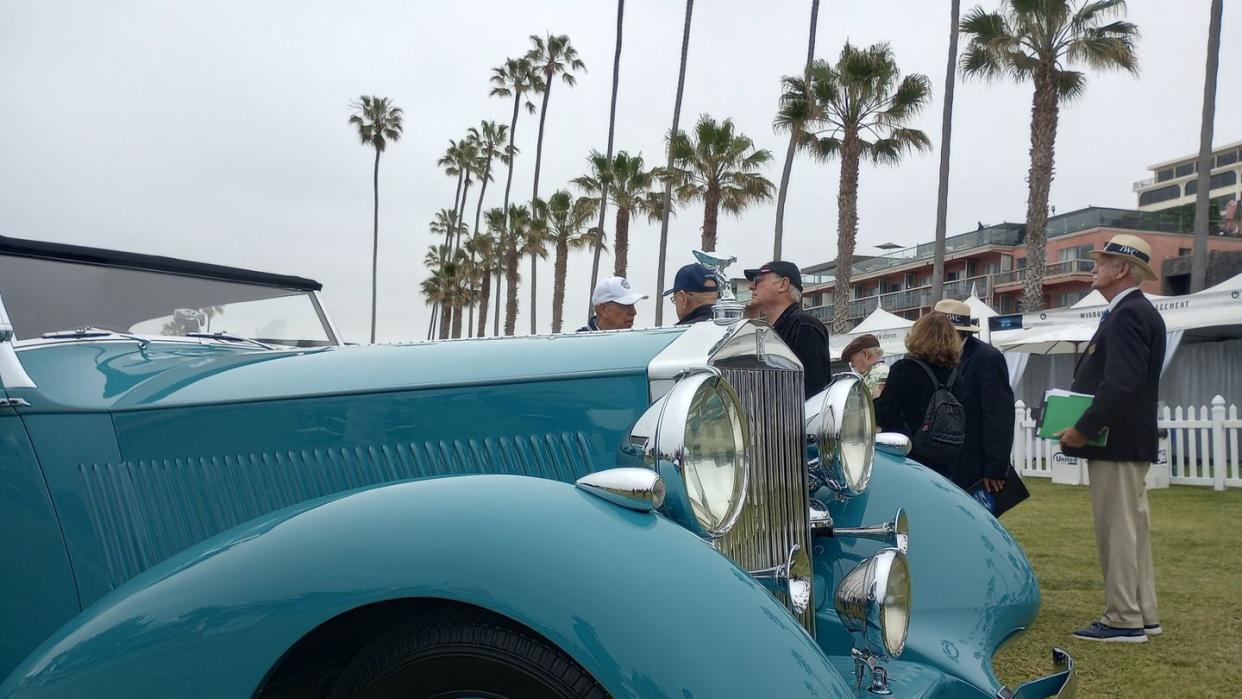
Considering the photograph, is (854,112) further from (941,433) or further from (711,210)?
(941,433)

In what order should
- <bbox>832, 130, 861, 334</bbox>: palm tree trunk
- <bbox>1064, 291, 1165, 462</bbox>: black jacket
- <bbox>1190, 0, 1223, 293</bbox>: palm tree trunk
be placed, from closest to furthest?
<bbox>1064, 291, 1165, 462</bbox>: black jacket, <bbox>1190, 0, 1223, 293</bbox>: palm tree trunk, <bbox>832, 130, 861, 334</bbox>: palm tree trunk

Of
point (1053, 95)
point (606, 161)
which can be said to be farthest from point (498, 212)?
point (1053, 95)

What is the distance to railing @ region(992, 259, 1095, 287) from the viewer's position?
37.9m

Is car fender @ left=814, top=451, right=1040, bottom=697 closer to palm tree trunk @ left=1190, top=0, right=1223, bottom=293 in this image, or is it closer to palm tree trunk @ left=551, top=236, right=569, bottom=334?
palm tree trunk @ left=1190, top=0, right=1223, bottom=293

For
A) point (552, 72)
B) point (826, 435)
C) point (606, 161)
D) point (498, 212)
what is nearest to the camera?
point (826, 435)

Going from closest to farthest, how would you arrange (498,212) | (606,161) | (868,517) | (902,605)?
(902,605)
(868,517)
(606,161)
(498,212)

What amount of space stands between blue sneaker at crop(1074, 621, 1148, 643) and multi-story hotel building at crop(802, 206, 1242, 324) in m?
29.1

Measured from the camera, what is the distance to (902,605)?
210cm

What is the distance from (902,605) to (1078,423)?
8.06 feet

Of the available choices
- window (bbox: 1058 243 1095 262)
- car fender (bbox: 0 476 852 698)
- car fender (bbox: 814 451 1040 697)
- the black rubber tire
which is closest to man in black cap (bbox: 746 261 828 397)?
car fender (bbox: 814 451 1040 697)

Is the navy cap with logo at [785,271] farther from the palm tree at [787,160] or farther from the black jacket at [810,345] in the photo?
the palm tree at [787,160]

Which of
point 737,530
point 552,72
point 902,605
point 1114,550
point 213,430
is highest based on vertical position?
point 552,72

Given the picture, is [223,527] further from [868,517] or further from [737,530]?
[868,517]

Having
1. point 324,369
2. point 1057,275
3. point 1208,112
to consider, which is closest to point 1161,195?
point 1057,275
